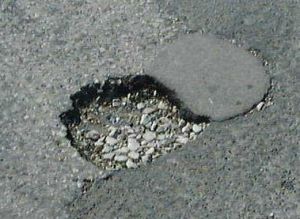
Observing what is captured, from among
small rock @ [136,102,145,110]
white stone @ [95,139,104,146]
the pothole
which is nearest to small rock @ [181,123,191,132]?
the pothole

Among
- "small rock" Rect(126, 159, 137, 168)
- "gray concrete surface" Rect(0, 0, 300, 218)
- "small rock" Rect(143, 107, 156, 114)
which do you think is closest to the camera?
"gray concrete surface" Rect(0, 0, 300, 218)

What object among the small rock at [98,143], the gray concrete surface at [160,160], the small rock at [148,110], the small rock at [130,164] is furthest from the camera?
the small rock at [148,110]

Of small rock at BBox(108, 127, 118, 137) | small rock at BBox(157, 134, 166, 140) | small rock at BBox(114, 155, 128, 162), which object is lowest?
small rock at BBox(157, 134, 166, 140)

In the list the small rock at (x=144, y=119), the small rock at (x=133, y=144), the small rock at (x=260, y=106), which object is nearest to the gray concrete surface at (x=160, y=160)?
the small rock at (x=260, y=106)

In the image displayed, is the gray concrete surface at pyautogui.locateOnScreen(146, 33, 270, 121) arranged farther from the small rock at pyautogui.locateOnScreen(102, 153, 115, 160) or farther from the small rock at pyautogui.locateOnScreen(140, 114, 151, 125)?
the small rock at pyautogui.locateOnScreen(102, 153, 115, 160)

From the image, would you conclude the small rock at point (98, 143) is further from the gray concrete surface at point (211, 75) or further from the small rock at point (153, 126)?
the gray concrete surface at point (211, 75)

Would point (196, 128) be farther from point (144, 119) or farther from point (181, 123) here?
point (144, 119)
